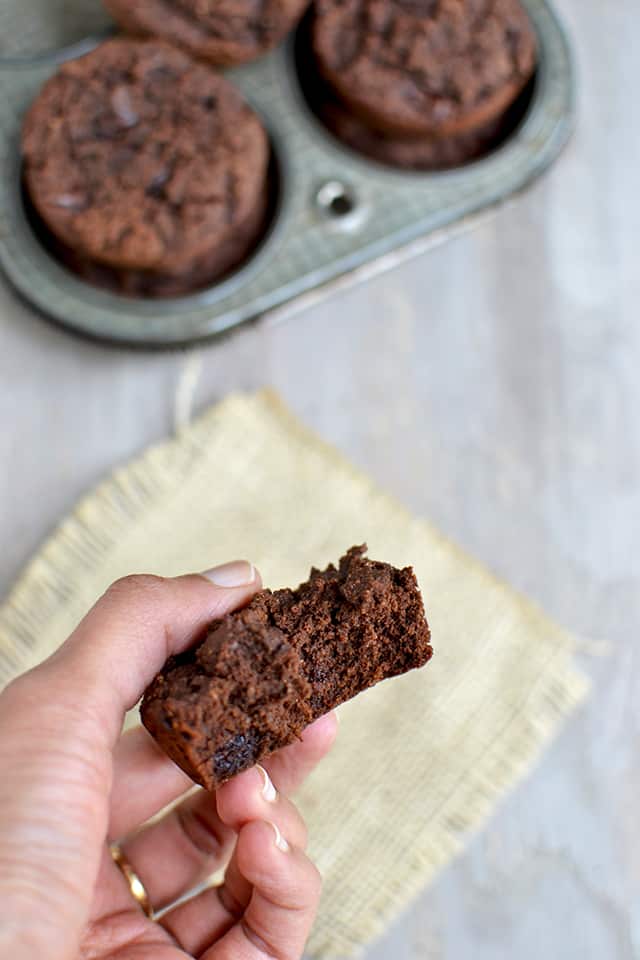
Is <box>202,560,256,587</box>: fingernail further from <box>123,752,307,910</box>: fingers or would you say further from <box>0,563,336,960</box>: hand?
<box>123,752,307,910</box>: fingers

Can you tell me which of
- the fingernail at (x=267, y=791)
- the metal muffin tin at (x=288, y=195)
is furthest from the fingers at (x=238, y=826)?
the metal muffin tin at (x=288, y=195)

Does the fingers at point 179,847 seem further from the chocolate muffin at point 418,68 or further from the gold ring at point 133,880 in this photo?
the chocolate muffin at point 418,68

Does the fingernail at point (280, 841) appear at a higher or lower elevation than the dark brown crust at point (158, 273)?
lower

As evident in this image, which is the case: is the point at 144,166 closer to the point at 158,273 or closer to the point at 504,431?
the point at 158,273

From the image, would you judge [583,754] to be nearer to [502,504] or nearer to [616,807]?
[616,807]

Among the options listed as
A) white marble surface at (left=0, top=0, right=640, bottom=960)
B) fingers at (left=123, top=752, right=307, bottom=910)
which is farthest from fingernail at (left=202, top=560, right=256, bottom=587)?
white marble surface at (left=0, top=0, right=640, bottom=960)

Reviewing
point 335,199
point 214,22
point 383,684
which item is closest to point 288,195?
point 335,199

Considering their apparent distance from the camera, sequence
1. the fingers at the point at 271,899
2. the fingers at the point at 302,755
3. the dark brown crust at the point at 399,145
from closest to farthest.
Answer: the fingers at the point at 271,899 → the fingers at the point at 302,755 → the dark brown crust at the point at 399,145
